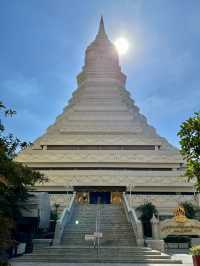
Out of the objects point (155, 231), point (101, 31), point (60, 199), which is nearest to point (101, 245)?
point (155, 231)

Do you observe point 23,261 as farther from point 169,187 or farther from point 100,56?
point 100,56

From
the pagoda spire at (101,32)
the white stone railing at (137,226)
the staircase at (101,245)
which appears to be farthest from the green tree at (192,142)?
the pagoda spire at (101,32)

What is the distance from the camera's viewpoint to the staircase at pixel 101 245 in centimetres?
1719

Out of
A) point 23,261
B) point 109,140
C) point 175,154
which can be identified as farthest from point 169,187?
point 23,261

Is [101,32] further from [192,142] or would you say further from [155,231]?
[192,142]

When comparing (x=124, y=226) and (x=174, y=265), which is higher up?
(x=124, y=226)

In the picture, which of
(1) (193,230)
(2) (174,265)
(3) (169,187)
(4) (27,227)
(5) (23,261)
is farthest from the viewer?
(3) (169,187)

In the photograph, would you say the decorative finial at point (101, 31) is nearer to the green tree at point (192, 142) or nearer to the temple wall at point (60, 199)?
the temple wall at point (60, 199)

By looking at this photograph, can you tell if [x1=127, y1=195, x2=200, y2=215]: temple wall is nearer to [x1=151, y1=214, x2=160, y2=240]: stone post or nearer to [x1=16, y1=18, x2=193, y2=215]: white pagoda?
[x1=16, y1=18, x2=193, y2=215]: white pagoda

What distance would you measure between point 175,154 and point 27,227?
22.4 m

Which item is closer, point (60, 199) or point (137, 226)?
point (137, 226)

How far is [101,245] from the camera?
70.0ft

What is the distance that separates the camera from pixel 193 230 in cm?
2033

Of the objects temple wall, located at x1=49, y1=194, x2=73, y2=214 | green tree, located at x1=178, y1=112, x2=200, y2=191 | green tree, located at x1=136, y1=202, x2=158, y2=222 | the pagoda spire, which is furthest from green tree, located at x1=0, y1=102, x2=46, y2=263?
the pagoda spire
